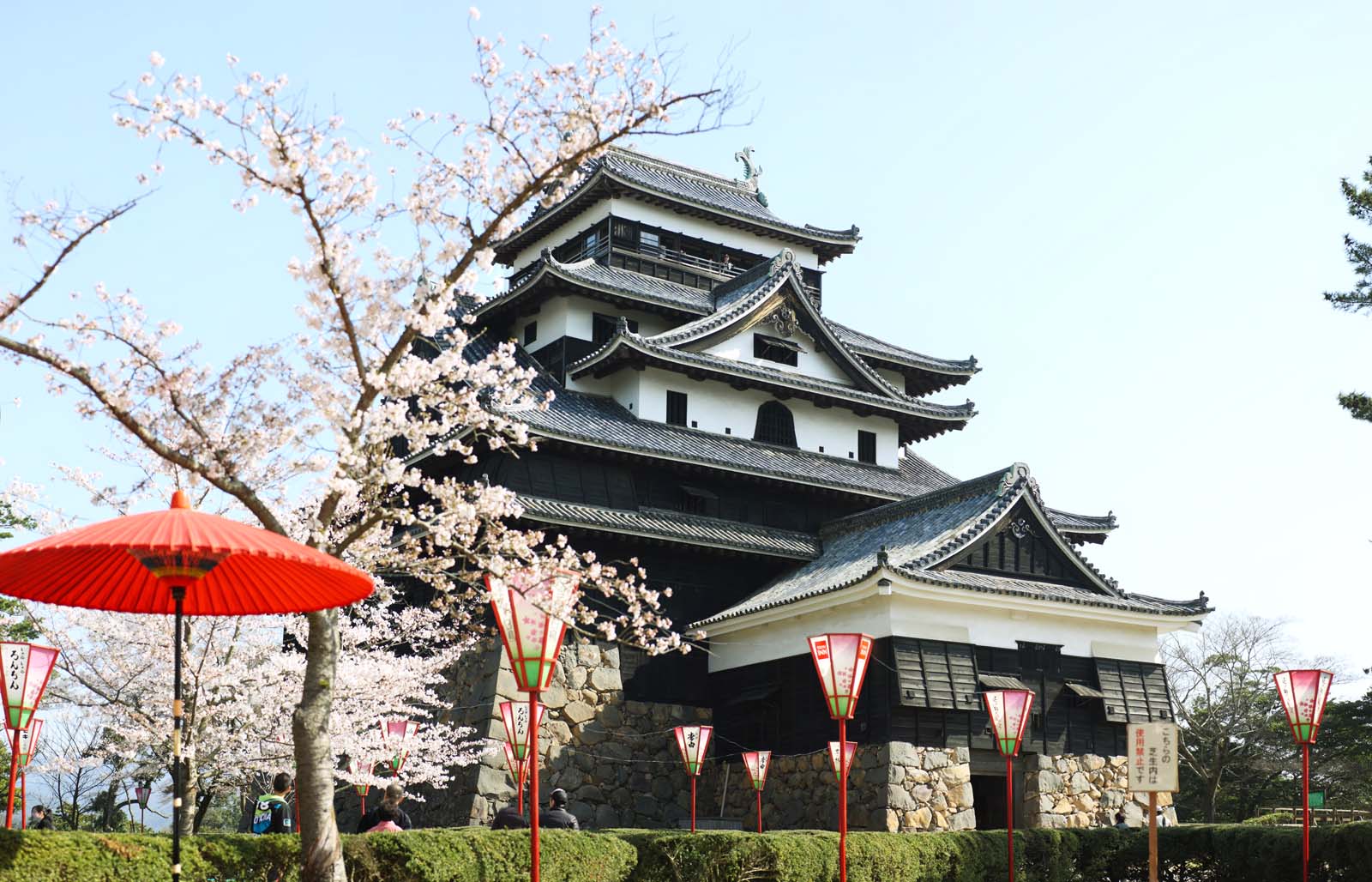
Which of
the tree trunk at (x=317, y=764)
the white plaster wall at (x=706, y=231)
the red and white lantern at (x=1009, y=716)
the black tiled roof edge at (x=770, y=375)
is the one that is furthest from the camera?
the white plaster wall at (x=706, y=231)

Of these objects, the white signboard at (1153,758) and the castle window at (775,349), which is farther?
the castle window at (775,349)

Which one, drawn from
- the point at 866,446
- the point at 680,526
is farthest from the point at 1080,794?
the point at 866,446

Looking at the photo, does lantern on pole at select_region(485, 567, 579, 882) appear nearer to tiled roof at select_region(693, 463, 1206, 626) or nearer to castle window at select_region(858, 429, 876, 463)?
tiled roof at select_region(693, 463, 1206, 626)

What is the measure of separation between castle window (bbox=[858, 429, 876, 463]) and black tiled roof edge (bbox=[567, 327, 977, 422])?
89 centimetres

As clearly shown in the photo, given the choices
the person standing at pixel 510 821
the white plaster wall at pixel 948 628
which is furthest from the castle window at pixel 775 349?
the person standing at pixel 510 821

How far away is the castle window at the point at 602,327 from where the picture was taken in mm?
27628

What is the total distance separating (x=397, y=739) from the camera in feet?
60.9

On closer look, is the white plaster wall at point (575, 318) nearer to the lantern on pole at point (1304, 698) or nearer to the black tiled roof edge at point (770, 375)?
the black tiled roof edge at point (770, 375)

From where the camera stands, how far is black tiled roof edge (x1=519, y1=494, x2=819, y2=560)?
2133 centimetres

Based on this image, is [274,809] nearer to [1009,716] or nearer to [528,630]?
[528,630]

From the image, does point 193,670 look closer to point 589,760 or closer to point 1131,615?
point 589,760

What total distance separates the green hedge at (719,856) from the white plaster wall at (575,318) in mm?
15310

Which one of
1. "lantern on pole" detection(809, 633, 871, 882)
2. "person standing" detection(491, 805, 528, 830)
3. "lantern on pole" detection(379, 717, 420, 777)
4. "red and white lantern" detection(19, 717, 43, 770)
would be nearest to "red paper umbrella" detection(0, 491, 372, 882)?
"person standing" detection(491, 805, 528, 830)

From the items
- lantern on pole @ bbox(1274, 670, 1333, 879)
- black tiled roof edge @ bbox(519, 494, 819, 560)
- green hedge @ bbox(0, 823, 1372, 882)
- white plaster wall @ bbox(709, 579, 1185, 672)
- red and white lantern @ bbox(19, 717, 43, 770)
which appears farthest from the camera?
black tiled roof edge @ bbox(519, 494, 819, 560)
